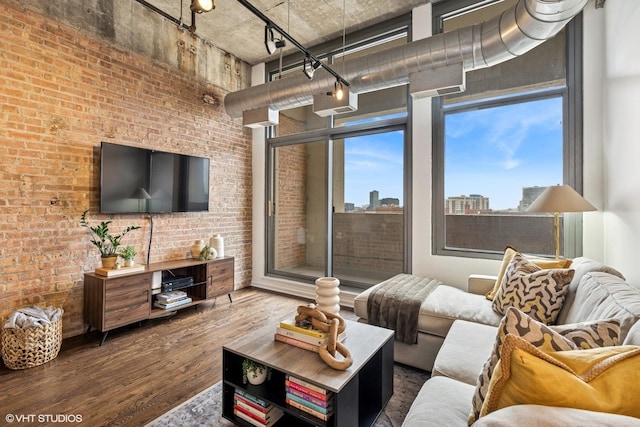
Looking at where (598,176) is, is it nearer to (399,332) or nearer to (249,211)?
(399,332)

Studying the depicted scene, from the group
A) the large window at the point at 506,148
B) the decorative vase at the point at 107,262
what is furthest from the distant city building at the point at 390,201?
the decorative vase at the point at 107,262

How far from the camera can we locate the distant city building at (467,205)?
11.2ft

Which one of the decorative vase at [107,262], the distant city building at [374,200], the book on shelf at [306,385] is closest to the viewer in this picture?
the book on shelf at [306,385]

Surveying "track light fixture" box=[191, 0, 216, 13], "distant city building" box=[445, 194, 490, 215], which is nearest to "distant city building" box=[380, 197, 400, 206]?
"distant city building" box=[445, 194, 490, 215]

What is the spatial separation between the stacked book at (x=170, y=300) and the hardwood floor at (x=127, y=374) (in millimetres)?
191

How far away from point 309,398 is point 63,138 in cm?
326

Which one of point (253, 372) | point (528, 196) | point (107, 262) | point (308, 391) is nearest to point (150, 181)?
point (107, 262)

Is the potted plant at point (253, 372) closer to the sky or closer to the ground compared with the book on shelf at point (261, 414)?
closer to the sky

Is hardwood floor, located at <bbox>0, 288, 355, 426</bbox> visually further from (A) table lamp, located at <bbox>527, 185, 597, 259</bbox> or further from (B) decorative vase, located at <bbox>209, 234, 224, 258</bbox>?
(A) table lamp, located at <bbox>527, 185, 597, 259</bbox>

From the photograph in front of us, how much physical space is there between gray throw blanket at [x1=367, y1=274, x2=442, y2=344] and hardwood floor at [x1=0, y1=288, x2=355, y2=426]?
1.35 metres

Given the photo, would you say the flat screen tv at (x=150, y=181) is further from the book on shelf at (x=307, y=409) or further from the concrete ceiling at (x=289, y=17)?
the book on shelf at (x=307, y=409)

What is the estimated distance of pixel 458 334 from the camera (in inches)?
78.1

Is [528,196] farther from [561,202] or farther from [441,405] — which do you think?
[441,405]

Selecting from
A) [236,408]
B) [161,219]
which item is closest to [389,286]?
[236,408]
